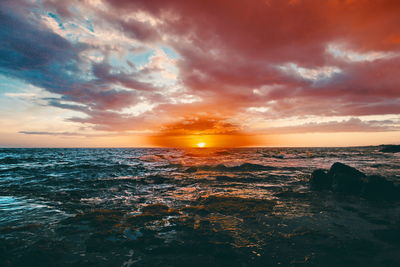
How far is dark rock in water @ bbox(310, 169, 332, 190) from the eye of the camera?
1370cm

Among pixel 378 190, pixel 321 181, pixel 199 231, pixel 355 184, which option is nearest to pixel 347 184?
pixel 355 184

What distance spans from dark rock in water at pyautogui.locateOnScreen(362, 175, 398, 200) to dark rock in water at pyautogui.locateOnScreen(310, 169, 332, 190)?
2.50m

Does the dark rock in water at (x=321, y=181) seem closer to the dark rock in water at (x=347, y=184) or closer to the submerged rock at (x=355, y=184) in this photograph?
the submerged rock at (x=355, y=184)

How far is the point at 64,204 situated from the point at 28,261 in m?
5.53

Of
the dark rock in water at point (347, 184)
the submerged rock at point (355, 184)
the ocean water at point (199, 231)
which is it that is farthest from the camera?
the dark rock in water at point (347, 184)

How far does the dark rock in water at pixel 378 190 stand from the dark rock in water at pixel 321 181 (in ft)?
8.20

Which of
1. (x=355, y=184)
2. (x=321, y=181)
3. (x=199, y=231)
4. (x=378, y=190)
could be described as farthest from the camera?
(x=321, y=181)

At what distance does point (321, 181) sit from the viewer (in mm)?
14070

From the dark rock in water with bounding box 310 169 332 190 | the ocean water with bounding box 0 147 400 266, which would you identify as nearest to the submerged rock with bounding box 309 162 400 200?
the dark rock in water with bounding box 310 169 332 190

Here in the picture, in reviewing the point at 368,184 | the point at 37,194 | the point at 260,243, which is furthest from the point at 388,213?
the point at 37,194

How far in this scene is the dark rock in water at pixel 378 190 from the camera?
420 inches

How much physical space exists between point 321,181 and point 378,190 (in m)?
3.37

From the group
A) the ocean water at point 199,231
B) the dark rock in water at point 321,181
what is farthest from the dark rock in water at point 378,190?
the dark rock in water at point 321,181

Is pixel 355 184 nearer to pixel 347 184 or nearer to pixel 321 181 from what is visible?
pixel 347 184
